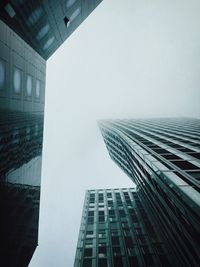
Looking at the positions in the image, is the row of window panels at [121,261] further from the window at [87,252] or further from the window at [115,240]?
the window at [115,240]

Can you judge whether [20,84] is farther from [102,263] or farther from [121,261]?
[121,261]

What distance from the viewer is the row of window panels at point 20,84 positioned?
13.9 m

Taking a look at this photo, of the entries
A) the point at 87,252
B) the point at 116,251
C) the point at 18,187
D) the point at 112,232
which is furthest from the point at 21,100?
the point at 112,232

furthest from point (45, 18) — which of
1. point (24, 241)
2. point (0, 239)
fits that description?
point (24, 241)

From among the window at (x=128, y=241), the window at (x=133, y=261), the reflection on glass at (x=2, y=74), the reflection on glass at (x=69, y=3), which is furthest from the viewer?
the window at (x=128, y=241)

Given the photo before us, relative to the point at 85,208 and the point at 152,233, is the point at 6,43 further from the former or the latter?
the point at 85,208

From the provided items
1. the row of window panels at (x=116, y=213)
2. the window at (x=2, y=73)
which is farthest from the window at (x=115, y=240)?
the window at (x=2, y=73)

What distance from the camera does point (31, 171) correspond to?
80.8ft

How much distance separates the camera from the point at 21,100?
62.3 feet

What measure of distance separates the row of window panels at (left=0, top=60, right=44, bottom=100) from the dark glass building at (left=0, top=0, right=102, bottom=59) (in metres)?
3.07

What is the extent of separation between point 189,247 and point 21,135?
18.1 m

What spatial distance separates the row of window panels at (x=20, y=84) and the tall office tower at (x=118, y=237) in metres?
28.5

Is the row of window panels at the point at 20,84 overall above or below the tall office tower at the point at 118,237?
above

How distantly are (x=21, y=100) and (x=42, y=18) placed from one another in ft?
24.4
